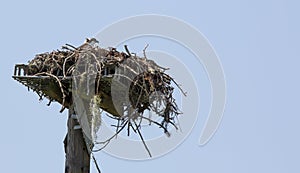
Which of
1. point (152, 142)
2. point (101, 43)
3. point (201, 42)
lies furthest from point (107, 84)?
point (201, 42)

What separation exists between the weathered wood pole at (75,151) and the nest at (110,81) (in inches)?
4.6

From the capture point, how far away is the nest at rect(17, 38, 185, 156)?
9.52 feet

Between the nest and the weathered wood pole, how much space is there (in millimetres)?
116

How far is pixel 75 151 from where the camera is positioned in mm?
3045

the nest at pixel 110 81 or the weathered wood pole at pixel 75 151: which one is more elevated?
the nest at pixel 110 81

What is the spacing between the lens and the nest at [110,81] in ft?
9.52

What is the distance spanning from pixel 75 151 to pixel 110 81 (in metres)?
0.58

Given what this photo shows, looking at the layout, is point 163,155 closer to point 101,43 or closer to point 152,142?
point 152,142

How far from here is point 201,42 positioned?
10.6 feet

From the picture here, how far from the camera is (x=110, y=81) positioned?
290 centimetres

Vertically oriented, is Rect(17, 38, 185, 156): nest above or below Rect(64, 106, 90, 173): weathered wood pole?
above

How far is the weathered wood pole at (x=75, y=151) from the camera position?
299cm

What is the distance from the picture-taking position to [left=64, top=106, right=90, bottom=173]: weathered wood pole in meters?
2.99

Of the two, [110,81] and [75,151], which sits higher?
[110,81]
